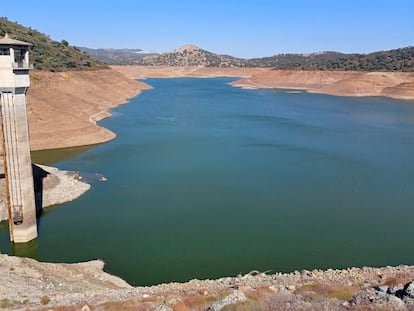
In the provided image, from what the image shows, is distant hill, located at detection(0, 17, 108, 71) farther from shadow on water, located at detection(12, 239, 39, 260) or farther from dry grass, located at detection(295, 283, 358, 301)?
dry grass, located at detection(295, 283, 358, 301)

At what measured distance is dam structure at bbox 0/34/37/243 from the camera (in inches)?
647

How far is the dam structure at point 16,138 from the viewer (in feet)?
53.9

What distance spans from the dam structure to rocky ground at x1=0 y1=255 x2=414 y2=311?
370 centimetres

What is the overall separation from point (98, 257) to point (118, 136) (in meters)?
25.6

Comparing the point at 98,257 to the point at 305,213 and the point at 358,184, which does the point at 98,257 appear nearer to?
the point at 305,213

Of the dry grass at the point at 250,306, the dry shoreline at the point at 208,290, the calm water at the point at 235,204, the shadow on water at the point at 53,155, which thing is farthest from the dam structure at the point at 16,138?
the shadow on water at the point at 53,155

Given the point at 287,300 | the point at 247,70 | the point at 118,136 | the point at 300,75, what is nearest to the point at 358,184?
the point at 287,300

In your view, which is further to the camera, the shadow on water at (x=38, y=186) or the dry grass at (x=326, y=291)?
the shadow on water at (x=38, y=186)

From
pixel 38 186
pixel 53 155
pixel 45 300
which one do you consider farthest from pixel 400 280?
pixel 53 155

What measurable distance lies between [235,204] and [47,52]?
5099cm

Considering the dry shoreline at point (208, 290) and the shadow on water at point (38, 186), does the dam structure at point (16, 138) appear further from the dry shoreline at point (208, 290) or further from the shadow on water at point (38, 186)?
the dry shoreline at point (208, 290)

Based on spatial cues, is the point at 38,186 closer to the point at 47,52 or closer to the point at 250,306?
the point at 250,306

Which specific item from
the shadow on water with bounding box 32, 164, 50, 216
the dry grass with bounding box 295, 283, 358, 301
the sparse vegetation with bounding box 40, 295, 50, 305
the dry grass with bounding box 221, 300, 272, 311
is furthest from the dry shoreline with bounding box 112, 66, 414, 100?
the sparse vegetation with bounding box 40, 295, 50, 305

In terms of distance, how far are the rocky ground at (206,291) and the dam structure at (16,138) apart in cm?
370
